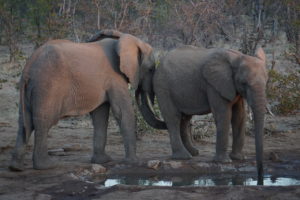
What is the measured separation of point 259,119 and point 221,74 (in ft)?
3.24

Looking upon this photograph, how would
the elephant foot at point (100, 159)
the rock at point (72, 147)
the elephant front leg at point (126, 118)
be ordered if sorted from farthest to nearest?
the rock at point (72, 147)
the elephant foot at point (100, 159)
the elephant front leg at point (126, 118)

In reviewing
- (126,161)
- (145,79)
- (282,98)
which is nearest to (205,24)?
(282,98)

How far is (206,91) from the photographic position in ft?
27.2

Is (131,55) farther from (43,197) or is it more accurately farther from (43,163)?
(43,197)

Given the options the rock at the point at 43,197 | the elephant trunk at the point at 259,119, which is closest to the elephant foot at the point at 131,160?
the elephant trunk at the point at 259,119

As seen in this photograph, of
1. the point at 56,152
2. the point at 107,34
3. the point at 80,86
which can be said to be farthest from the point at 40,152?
the point at 107,34

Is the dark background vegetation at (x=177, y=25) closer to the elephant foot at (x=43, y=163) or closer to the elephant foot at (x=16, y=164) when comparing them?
the elephant foot at (x=43, y=163)

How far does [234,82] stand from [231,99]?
20 cm

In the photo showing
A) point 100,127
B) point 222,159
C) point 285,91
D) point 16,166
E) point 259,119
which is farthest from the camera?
point 285,91

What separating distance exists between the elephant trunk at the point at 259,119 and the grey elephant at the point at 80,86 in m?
1.63

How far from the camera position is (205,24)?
1411 centimetres

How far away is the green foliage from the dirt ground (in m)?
0.24

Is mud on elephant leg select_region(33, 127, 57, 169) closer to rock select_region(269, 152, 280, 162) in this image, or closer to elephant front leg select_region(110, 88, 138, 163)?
elephant front leg select_region(110, 88, 138, 163)

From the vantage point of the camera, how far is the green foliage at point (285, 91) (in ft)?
36.6
